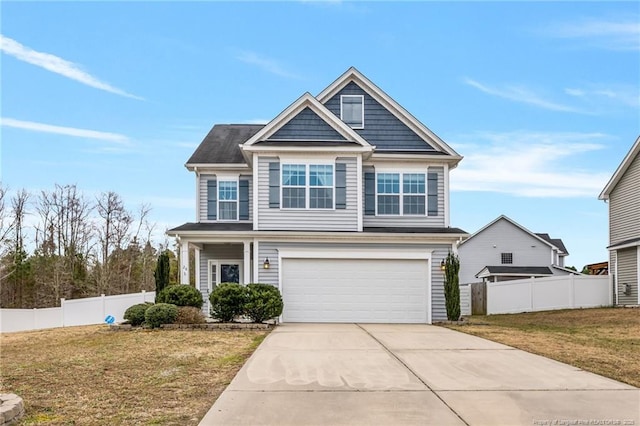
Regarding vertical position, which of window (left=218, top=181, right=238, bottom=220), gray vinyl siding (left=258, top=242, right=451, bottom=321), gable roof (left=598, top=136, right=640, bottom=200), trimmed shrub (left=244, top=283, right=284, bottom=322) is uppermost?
gable roof (left=598, top=136, right=640, bottom=200)

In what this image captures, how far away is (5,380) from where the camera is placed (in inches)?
349

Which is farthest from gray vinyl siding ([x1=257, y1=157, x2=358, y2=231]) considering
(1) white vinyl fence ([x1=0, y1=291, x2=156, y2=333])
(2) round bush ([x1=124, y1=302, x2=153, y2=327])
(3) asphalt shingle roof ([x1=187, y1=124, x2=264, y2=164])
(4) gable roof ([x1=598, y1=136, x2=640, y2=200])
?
(4) gable roof ([x1=598, y1=136, x2=640, y2=200])

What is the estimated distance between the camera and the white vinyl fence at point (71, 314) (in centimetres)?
2227

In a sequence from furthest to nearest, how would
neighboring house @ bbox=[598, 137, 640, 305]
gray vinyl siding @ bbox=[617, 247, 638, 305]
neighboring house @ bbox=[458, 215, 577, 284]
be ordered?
1. neighboring house @ bbox=[458, 215, 577, 284]
2. neighboring house @ bbox=[598, 137, 640, 305]
3. gray vinyl siding @ bbox=[617, 247, 638, 305]

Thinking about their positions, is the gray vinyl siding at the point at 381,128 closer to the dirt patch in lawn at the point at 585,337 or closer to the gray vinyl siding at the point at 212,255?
the gray vinyl siding at the point at 212,255

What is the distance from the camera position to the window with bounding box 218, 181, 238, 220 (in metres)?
21.9

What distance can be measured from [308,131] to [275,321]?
627cm

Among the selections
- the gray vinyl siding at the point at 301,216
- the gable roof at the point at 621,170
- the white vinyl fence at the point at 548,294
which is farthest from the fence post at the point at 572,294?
the gray vinyl siding at the point at 301,216

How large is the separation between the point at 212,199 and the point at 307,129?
4.43 m

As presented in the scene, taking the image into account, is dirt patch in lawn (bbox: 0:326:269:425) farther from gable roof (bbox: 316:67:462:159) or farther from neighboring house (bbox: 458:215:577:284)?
neighboring house (bbox: 458:215:577:284)

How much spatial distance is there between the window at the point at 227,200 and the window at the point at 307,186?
2814mm

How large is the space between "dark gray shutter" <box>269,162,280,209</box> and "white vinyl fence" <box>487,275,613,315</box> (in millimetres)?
11342

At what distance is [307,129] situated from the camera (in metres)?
20.3

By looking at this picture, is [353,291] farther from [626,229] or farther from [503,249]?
[503,249]
